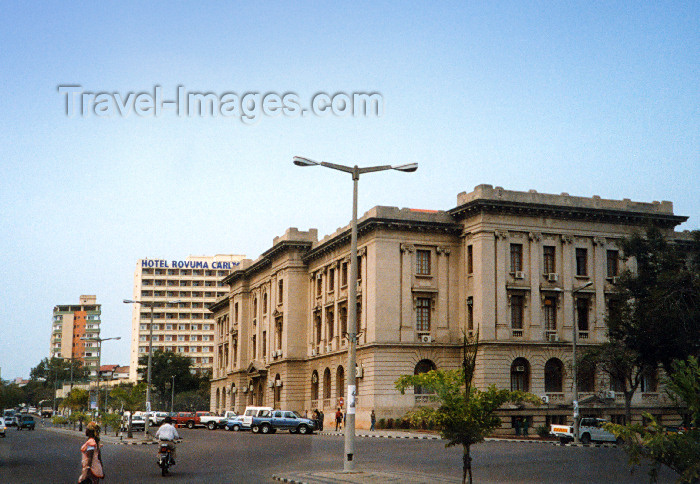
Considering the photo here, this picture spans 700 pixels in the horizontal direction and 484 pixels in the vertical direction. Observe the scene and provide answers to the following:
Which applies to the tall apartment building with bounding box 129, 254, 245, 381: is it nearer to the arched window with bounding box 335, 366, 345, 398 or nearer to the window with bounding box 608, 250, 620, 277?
the arched window with bounding box 335, 366, 345, 398

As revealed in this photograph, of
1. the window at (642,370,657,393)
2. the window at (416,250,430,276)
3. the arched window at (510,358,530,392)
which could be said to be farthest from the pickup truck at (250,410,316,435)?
the window at (642,370,657,393)

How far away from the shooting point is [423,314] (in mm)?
63625

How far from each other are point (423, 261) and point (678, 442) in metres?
50.4

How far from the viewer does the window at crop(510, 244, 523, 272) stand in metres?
61.6

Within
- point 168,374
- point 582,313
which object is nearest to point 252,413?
point 582,313

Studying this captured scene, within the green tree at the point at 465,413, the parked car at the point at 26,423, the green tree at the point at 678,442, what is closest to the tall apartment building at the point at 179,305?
the parked car at the point at 26,423

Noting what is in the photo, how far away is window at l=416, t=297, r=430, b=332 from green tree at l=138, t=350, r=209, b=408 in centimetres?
6527

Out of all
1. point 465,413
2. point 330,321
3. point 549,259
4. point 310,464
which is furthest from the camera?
point 330,321

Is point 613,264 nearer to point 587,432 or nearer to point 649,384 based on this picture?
point 649,384

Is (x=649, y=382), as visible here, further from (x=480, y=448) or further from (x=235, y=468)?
(x=235, y=468)

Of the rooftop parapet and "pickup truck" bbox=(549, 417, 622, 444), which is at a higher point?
the rooftop parapet

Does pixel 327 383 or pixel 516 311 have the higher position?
pixel 516 311

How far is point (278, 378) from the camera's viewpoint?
7950cm

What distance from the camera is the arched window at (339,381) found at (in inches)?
2694
